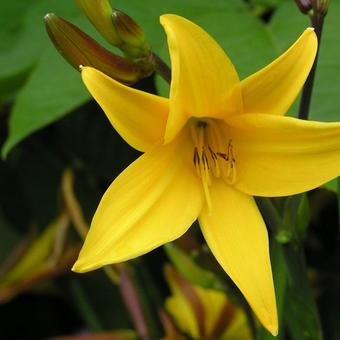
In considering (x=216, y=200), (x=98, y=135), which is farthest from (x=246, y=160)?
(x=98, y=135)

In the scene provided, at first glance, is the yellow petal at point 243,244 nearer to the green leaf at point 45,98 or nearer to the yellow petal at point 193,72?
the yellow petal at point 193,72

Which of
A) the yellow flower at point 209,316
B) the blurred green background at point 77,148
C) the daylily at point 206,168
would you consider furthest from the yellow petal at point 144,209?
the yellow flower at point 209,316

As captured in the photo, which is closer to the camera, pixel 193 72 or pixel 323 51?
pixel 193 72

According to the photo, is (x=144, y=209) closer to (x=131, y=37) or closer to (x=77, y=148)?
(x=131, y=37)

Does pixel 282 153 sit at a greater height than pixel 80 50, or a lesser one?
lesser

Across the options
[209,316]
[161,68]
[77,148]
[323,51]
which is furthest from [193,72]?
[77,148]

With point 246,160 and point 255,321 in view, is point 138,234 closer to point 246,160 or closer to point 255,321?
point 246,160
